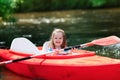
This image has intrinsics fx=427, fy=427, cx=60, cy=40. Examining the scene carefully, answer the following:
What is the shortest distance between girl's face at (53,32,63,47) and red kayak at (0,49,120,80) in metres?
0.38

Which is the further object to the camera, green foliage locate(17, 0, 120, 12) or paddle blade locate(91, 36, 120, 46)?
green foliage locate(17, 0, 120, 12)

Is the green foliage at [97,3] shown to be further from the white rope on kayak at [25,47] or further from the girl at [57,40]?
the girl at [57,40]

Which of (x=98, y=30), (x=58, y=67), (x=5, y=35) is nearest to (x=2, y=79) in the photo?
(x=58, y=67)

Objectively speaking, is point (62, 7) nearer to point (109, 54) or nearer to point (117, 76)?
point (109, 54)

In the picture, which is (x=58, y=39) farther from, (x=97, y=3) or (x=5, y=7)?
(x=97, y=3)

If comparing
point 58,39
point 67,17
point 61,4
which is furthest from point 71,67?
point 61,4

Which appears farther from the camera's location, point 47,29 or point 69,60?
point 47,29

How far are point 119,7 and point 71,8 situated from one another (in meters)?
4.13

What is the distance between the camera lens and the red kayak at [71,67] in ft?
26.0

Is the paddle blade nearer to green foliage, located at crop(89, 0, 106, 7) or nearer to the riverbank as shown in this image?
the riverbank

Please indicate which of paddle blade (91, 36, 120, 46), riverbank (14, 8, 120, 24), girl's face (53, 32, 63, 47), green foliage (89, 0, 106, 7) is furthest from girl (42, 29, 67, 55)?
green foliage (89, 0, 106, 7)

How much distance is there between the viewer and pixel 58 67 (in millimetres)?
8266

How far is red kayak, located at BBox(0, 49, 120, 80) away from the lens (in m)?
7.91

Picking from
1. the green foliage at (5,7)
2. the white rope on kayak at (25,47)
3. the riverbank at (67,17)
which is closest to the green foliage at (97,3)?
the riverbank at (67,17)
